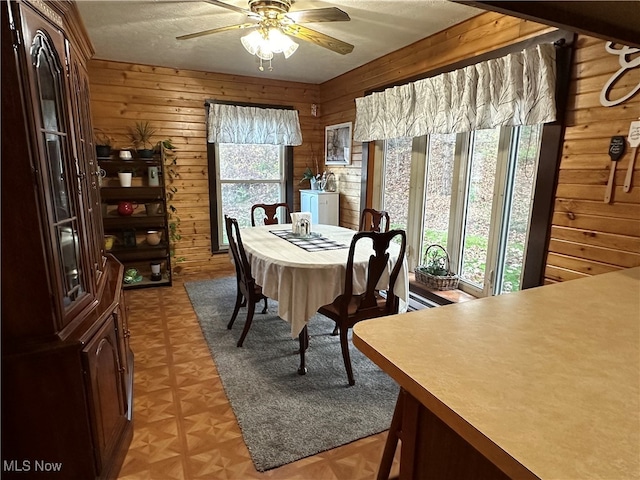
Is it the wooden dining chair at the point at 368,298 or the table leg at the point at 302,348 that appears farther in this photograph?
the table leg at the point at 302,348

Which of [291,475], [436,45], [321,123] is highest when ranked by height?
[436,45]

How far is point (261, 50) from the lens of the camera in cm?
234

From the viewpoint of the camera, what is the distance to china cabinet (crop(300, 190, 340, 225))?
14.5 ft

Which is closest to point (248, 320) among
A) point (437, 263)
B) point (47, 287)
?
point (47, 287)

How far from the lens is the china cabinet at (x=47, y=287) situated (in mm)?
1123

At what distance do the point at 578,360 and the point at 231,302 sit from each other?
10.4ft

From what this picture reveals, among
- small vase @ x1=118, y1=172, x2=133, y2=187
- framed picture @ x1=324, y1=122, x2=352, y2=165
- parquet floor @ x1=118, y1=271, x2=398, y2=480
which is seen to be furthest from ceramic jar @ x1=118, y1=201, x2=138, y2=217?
framed picture @ x1=324, y1=122, x2=352, y2=165

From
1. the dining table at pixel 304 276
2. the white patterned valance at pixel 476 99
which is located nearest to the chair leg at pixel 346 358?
the dining table at pixel 304 276

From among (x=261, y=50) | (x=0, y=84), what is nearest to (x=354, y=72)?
(x=261, y=50)

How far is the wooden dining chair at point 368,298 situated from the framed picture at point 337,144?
2.36 m

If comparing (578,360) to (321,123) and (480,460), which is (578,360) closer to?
(480,460)

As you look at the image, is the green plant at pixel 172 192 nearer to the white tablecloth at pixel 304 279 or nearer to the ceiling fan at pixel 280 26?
the ceiling fan at pixel 280 26

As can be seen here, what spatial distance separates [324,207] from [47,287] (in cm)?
342

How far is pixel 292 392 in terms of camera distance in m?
2.13
